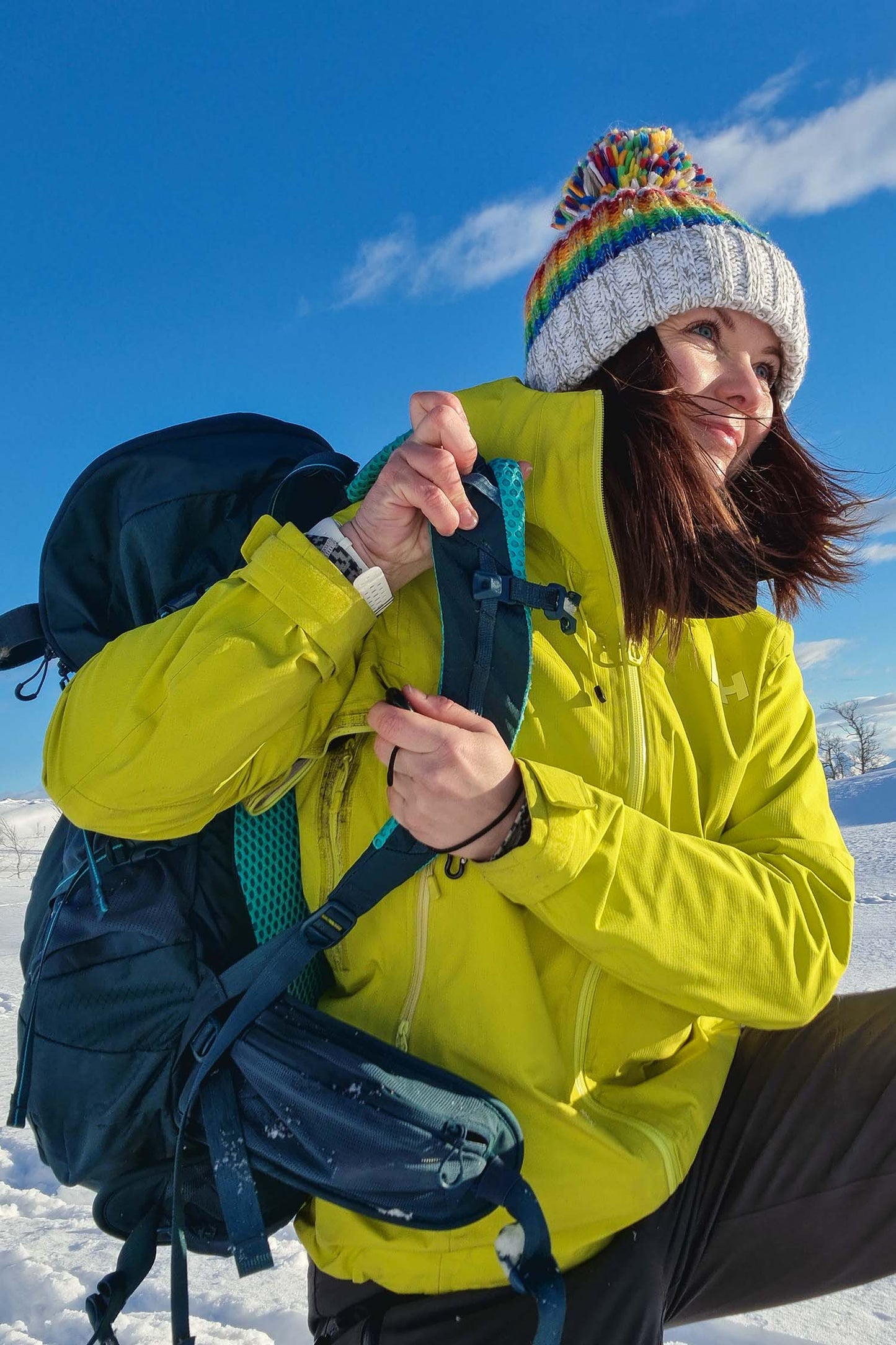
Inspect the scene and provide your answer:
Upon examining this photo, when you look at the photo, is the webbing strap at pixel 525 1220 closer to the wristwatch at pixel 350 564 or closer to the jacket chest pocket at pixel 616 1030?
the jacket chest pocket at pixel 616 1030

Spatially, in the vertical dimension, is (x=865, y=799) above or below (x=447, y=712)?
below

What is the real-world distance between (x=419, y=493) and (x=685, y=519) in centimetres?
56

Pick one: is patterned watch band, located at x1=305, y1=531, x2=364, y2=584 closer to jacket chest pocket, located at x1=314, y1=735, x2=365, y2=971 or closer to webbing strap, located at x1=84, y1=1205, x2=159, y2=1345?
jacket chest pocket, located at x1=314, y1=735, x2=365, y2=971

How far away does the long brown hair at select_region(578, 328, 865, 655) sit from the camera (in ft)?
5.07

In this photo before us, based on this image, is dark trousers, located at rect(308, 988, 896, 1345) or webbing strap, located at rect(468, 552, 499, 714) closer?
webbing strap, located at rect(468, 552, 499, 714)

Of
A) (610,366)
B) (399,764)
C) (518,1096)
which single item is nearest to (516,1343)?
(518,1096)

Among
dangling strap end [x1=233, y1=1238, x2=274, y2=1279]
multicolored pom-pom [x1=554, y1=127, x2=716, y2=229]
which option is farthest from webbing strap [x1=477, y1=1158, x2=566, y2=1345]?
multicolored pom-pom [x1=554, y1=127, x2=716, y2=229]

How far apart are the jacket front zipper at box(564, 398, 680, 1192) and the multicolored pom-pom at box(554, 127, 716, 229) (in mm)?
795

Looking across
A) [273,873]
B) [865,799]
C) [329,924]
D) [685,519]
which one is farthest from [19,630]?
[865,799]

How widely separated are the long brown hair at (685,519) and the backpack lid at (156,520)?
507 millimetres

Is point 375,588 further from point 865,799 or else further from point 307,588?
point 865,799

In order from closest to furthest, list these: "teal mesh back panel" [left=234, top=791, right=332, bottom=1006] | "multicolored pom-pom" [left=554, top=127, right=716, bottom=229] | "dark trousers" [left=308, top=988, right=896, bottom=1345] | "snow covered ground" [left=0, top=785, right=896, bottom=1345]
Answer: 1. "teal mesh back panel" [left=234, top=791, right=332, bottom=1006]
2. "dark trousers" [left=308, top=988, right=896, bottom=1345]
3. "multicolored pom-pom" [left=554, top=127, right=716, bottom=229]
4. "snow covered ground" [left=0, top=785, right=896, bottom=1345]

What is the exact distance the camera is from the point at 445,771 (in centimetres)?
117

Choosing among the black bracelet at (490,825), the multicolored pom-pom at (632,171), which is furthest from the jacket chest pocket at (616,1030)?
the multicolored pom-pom at (632,171)
